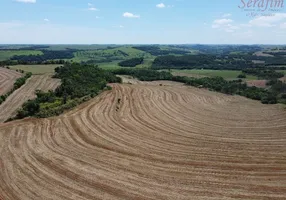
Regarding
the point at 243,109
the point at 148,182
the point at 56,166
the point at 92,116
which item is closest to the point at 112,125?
the point at 92,116

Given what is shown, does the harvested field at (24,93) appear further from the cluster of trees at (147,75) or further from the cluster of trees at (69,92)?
the cluster of trees at (147,75)

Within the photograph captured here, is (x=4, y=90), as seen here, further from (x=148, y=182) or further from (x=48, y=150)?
(x=148, y=182)

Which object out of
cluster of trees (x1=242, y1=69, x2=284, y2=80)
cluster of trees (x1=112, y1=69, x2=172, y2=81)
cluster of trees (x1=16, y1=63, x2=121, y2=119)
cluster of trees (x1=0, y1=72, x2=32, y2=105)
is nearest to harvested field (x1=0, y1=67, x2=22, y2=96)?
cluster of trees (x1=0, y1=72, x2=32, y2=105)

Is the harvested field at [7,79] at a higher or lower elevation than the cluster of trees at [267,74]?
higher

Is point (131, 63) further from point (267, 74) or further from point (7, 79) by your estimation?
point (7, 79)

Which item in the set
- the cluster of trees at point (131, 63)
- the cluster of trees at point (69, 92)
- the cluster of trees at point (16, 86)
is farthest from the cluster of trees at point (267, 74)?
the cluster of trees at point (16, 86)

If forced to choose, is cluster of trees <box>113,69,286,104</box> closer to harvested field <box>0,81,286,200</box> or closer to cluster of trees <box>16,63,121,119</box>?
harvested field <box>0,81,286,200</box>
